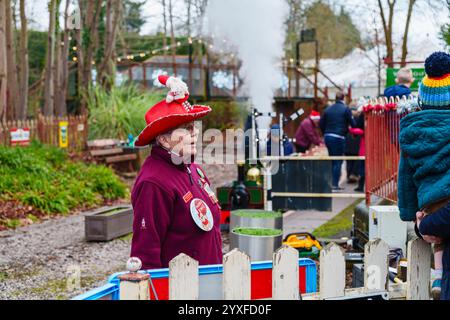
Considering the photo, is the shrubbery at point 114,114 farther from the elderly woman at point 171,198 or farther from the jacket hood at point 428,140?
the jacket hood at point 428,140

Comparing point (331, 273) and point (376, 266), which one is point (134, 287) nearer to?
point (331, 273)

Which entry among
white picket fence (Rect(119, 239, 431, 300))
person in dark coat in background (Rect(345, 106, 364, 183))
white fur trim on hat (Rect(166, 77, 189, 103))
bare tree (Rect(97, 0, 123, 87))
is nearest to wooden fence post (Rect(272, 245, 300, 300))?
white picket fence (Rect(119, 239, 431, 300))

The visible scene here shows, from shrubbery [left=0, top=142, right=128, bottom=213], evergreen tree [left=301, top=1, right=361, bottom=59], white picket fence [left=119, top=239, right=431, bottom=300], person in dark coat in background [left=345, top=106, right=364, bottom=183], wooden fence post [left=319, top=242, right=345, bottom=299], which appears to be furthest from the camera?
evergreen tree [left=301, top=1, right=361, bottom=59]

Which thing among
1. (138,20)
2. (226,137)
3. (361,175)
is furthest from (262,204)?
(138,20)

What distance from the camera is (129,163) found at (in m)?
16.7

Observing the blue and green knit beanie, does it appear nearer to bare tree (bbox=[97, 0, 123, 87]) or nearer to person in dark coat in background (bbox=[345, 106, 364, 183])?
person in dark coat in background (bbox=[345, 106, 364, 183])

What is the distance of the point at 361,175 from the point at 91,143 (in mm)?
7167

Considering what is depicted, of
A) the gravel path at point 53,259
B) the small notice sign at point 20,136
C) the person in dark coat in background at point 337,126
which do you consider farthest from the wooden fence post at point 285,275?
the small notice sign at point 20,136

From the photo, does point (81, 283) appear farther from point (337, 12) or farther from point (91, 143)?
point (337, 12)

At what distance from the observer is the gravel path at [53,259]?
689 cm

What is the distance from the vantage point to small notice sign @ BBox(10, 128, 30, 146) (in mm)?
14594

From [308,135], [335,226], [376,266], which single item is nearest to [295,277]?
[376,266]

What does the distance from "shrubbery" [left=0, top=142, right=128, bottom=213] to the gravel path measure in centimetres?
103

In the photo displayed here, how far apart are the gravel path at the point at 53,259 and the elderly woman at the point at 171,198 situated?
11.0ft
